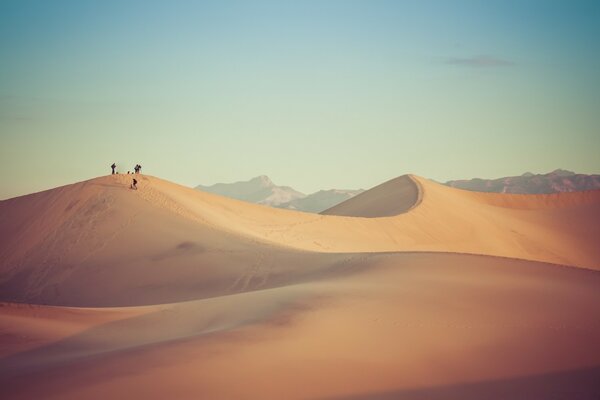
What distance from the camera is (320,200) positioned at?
154m

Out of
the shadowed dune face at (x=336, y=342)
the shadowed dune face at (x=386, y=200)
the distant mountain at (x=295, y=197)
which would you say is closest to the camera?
the shadowed dune face at (x=336, y=342)

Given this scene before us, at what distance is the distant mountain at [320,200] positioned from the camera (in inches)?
5768

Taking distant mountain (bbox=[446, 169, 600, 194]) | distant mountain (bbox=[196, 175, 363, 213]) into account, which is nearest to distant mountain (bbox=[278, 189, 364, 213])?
distant mountain (bbox=[196, 175, 363, 213])

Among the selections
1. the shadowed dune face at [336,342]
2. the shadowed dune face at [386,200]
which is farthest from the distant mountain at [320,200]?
the shadowed dune face at [336,342]

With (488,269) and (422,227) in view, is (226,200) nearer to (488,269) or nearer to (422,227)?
(422,227)

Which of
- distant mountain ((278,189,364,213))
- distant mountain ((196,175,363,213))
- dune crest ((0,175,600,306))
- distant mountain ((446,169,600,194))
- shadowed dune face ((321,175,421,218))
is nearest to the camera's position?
dune crest ((0,175,600,306))

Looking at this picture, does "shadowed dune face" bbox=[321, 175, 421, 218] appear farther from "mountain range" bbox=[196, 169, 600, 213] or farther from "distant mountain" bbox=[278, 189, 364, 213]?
"distant mountain" bbox=[278, 189, 364, 213]

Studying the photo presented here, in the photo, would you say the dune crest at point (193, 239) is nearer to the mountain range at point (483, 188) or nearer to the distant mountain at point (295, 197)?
the mountain range at point (483, 188)

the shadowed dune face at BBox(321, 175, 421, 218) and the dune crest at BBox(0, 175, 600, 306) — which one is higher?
the shadowed dune face at BBox(321, 175, 421, 218)

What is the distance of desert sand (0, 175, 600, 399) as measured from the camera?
7.75 meters

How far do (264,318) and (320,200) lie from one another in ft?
473

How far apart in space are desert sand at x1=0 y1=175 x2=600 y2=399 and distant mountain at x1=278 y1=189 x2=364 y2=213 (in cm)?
11940

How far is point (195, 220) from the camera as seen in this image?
86.3ft

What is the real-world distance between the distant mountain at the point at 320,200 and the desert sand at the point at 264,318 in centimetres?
11940
